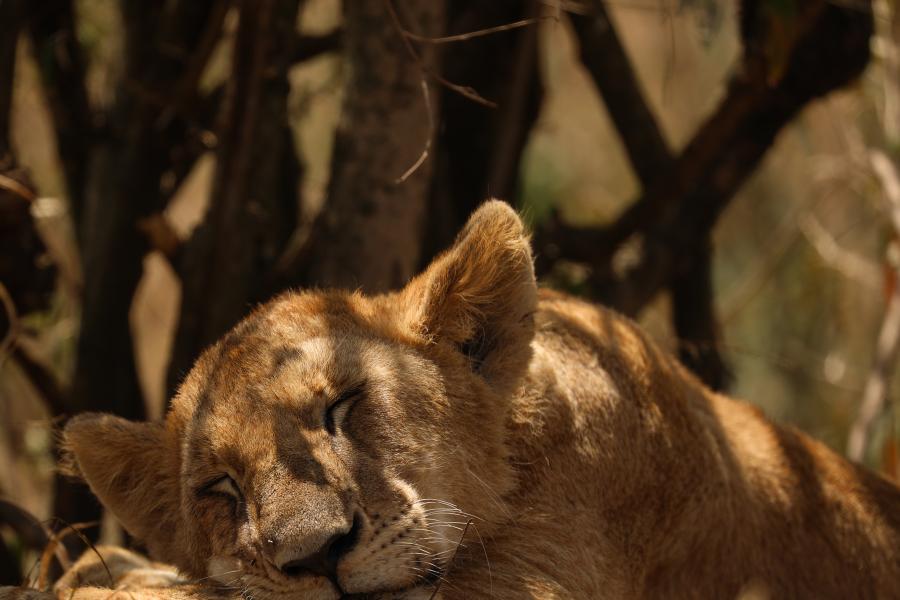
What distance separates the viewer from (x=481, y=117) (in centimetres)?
622

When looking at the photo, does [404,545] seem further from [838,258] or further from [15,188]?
[838,258]

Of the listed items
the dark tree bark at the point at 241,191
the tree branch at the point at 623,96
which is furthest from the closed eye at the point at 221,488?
the tree branch at the point at 623,96

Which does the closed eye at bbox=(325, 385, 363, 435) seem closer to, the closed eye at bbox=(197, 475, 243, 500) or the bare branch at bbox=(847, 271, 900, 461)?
the closed eye at bbox=(197, 475, 243, 500)

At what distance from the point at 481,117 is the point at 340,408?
3269 mm

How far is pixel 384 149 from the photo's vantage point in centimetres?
467

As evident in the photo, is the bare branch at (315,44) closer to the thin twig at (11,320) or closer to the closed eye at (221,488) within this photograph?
the thin twig at (11,320)

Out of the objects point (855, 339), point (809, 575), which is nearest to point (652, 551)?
point (809, 575)

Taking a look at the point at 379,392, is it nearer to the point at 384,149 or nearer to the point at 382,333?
the point at 382,333

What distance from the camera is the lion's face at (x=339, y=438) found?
2.98m

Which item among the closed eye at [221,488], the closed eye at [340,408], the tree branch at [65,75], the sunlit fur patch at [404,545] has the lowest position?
the sunlit fur patch at [404,545]

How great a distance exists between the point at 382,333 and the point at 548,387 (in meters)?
0.59

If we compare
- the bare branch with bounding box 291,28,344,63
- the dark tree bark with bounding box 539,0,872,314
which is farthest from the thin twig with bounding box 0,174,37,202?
the dark tree bark with bounding box 539,0,872,314

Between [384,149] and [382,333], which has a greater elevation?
[384,149]

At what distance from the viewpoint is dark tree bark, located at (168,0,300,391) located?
15.4ft
